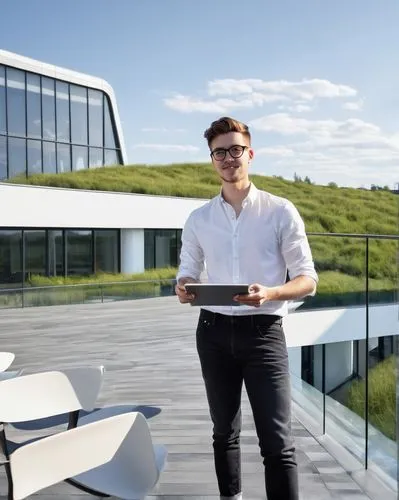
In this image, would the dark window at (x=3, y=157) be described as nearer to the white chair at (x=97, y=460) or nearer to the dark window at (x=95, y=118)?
the dark window at (x=95, y=118)

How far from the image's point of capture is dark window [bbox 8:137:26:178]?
22.0m

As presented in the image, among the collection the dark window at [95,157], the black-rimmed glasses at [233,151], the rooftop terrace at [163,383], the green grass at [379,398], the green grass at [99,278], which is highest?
the dark window at [95,157]

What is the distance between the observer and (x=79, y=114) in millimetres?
25453

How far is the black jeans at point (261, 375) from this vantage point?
228 centimetres

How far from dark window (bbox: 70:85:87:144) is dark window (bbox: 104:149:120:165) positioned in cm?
166

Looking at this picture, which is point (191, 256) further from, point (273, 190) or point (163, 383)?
point (273, 190)

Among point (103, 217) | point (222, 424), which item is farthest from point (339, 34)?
point (222, 424)

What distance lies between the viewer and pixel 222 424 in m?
2.51

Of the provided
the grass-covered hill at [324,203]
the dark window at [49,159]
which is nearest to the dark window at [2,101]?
the grass-covered hill at [324,203]

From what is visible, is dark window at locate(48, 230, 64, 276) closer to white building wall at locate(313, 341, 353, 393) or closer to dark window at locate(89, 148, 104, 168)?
dark window at locate(89, 148, 104, 168)

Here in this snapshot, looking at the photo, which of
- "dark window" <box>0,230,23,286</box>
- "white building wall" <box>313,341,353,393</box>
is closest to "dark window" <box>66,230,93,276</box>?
"dark window" <box>0,230,23,286</box>

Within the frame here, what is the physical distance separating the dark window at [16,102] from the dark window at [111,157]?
526 centimetres

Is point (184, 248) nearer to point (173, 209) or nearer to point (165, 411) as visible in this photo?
point (165, 411)

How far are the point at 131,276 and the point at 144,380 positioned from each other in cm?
1731
